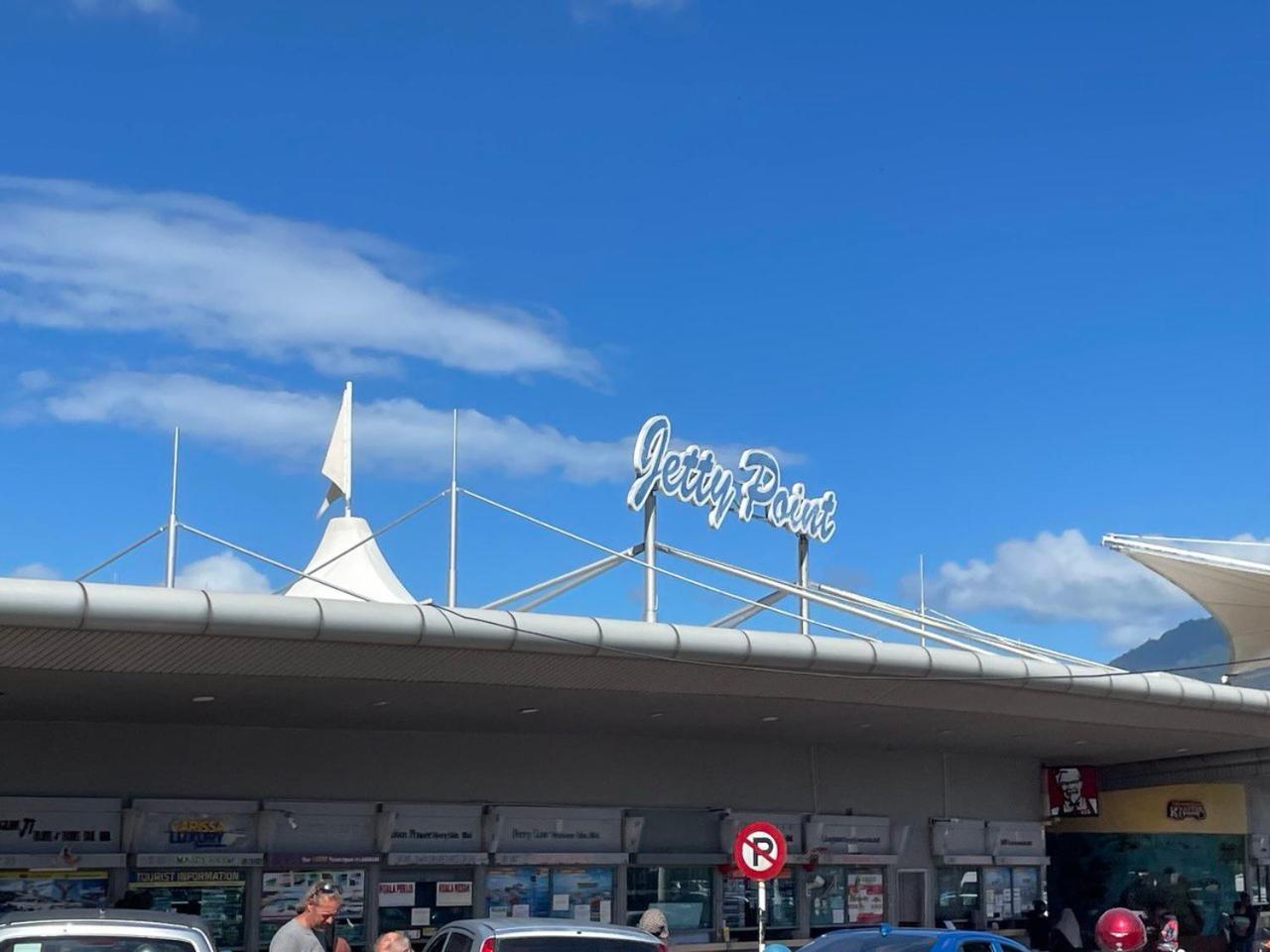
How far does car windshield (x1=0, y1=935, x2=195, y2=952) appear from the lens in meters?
9.66

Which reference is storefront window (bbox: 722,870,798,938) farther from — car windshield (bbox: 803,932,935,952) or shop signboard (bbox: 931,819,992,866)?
car windshield (bbox: 803,932,935,952)

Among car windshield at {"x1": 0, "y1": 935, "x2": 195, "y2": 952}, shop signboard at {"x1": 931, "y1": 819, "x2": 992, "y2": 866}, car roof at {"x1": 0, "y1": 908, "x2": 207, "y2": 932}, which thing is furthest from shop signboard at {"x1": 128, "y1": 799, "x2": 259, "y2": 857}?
shop signboard at {"x1": 931, "y1": 819, "x2": 992, "y2": 866}

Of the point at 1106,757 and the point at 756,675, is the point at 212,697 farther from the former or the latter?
the point at 1106,757

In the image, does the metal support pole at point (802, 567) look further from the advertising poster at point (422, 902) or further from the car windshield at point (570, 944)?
the car windshield at point (570, 944)

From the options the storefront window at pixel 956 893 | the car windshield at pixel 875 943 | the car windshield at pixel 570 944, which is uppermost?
the car windshield at pixel 570 944

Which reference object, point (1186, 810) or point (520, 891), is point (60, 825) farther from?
point (1186, 810)

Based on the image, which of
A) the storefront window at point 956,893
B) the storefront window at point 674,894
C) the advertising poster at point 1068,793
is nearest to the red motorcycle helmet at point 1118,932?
the storefront window at point 674,894

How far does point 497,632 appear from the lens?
17.7 meters

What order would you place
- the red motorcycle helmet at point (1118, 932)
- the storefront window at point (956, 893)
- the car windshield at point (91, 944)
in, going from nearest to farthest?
1. the car windshield at point (91, 944)
2. the red motorcycle helmet at point (1118, 932)
3. the storefront window at point (956, 893)

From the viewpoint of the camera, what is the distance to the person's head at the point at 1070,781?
105 ft

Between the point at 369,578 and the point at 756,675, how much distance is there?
9.13 meters

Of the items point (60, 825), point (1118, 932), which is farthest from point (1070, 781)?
point (60, 825)

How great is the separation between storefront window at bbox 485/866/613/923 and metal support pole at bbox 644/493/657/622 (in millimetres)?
4152

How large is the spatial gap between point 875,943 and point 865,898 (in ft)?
45.8
